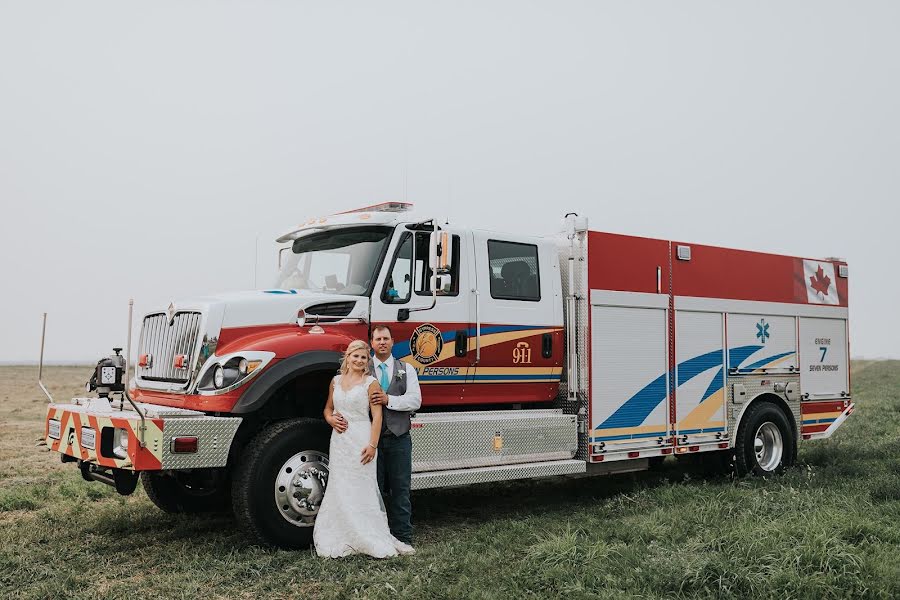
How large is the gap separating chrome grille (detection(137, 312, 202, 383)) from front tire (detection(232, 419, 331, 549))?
933 mm

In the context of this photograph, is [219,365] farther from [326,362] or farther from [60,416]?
[60,416]

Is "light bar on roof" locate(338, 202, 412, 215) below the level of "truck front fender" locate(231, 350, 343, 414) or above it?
above

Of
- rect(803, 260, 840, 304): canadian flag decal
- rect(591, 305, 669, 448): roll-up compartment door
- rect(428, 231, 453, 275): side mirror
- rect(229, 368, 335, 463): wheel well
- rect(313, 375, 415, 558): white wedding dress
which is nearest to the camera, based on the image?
rect(313, 375, 415, 558): white wedding dress

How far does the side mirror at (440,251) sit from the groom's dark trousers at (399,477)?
1.47 meters

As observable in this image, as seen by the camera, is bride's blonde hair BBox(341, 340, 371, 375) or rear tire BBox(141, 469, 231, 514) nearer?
bride's blonde hair BBox(341, 340, 371, 375)

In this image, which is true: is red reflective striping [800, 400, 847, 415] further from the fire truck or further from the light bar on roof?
the light bar on roof

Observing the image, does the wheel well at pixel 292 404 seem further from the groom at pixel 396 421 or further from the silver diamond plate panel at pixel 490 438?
the silver diamond plate panel at pixel 490 438

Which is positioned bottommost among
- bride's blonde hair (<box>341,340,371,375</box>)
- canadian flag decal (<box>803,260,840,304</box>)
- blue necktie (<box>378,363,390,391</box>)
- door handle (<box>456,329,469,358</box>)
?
blue necktie (<box>378,363,390,391</box>)

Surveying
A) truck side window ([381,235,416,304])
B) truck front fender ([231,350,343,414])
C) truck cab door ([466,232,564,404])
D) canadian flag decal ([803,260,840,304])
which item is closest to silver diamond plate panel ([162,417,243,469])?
truck front fender ([231,350,343,414])

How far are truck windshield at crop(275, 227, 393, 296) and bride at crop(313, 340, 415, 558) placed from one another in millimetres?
1013

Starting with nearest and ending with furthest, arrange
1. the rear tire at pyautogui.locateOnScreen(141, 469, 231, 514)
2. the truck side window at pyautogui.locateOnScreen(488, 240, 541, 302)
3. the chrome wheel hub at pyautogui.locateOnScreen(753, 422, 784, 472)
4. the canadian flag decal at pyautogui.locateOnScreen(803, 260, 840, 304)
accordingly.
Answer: the rear tire at pyautogui.locateOnScreen(141, 469, 231, 514), the truck side window at pyautogui.locateOnScreen(488, 240, 541, 302), the chrome wheel hub at pyautogui.locateOnScreen(753, 422, 784, 472), the canadian flag decal at pyautogui.locateOnScreen(803, 260, 840, 304)

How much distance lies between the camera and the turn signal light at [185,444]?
622 centimetres

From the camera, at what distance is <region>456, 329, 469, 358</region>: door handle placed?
7777mm

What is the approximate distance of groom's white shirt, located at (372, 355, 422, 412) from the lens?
6723 millimetres
